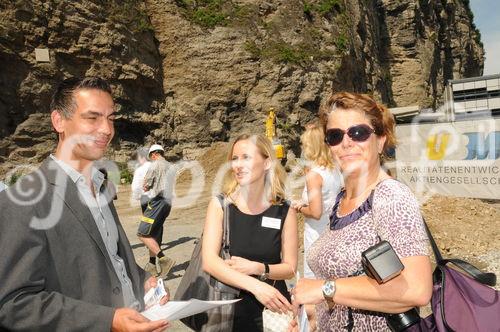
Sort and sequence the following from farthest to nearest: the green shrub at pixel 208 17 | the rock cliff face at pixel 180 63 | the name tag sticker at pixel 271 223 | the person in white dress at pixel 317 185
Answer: the green shrub at pixel 208 17
the rock cliff face at pixel 180 63
the person in white dress at pixel 317 185
the name tag sticker at pixel 271 223

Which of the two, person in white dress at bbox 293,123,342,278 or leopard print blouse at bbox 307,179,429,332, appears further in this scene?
person in white dress at bbox 293,123,342,278

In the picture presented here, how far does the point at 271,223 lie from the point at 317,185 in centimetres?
104

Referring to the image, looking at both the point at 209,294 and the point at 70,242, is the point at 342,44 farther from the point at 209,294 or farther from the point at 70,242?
the point at 70,242

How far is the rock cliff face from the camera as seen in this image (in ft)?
64.3

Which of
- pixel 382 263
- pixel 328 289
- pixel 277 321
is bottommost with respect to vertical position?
pixel 277 321

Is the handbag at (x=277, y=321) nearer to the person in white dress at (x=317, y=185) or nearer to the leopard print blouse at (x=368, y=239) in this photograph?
the leopard print blouse at (x=368, y=239)

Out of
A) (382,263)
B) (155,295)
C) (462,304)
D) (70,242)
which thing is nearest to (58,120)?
(70,242)

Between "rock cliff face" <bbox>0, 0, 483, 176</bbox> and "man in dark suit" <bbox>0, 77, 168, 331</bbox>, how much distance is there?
19420 mm

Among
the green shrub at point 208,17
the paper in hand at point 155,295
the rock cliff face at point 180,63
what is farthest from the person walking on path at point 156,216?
the green shrub at point 208,17

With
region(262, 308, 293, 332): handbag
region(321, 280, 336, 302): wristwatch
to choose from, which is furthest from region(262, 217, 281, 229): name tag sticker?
region(321, 280, 336, 302): wristwatch

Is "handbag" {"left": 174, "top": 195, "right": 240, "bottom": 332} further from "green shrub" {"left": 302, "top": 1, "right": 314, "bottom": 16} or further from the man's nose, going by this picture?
"green shrub" {"left": 302, "top": 1, "right": 314, "bottom": 16}

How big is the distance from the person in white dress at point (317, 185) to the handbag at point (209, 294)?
1165 mm

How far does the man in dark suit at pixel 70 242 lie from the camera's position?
1535 millimetres

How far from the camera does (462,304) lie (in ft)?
5.22
